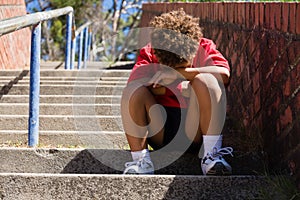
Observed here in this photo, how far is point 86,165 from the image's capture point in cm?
338

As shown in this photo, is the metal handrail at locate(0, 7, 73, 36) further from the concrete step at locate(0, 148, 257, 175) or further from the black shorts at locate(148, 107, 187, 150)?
the black shorts at locate(148, 107, 187, 150)

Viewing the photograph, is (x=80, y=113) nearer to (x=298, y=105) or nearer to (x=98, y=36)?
(x=298, y=105)

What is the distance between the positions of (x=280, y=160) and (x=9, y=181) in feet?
3.85

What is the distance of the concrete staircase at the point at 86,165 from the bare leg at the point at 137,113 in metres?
0.19

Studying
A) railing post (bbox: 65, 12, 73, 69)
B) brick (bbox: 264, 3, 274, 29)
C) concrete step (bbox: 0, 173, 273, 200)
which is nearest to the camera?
concrete step (bbox: 0, 173, 273, 200)

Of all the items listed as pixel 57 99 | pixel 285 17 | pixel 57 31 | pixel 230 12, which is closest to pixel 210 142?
pixel 285 17

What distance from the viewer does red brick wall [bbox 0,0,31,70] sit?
6.55 metres

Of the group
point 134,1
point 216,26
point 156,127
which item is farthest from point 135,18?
point 156,127

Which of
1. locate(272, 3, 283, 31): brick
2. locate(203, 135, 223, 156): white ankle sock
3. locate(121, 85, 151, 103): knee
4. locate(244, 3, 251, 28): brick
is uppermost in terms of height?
locate(272, 3, 283, 31): brick

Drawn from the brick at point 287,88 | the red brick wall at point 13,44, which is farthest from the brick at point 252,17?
the red brick wall at point 13,44

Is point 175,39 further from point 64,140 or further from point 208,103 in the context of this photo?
point 64,140

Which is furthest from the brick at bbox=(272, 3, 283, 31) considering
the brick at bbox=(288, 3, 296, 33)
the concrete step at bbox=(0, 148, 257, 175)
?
the concrete step at bbox=(0, 148, 257, 175)

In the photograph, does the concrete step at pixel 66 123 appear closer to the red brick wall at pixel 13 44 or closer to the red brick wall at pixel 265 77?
the red brick wall at pixel 265 77

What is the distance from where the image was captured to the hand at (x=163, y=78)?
3.20m
